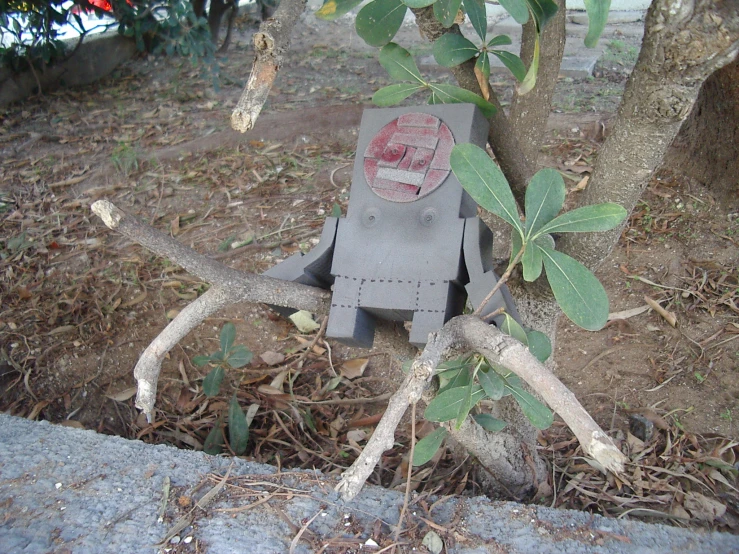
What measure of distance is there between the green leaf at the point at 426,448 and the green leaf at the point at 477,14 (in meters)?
0.76

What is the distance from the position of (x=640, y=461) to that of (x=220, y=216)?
1.95 metres

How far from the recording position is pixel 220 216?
9.49 feet

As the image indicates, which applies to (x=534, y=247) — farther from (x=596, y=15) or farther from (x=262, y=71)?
(x=262, y=71)

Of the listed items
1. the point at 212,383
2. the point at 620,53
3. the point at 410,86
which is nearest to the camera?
the point at 410,86

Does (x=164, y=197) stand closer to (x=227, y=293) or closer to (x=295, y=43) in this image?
(x=227, y=293)

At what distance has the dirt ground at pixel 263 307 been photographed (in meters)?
1.97

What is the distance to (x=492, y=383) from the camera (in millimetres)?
1108

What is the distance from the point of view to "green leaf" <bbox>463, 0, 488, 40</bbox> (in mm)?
1220

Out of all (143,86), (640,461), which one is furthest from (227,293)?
Result: (143,86)

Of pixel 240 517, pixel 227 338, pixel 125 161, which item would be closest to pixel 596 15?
pixel 240 517

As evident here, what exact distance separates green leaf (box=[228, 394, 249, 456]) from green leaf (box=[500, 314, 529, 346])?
1.00 m

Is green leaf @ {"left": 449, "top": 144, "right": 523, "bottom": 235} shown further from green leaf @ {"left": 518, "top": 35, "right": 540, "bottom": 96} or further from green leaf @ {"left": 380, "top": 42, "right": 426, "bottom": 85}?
green leaf @ {"left": 380, "top": 42, "right": 426, "bottom": 85}

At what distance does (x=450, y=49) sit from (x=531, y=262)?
50 centimetres

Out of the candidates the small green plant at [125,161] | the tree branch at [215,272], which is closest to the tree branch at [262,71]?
the tree branch at [215,272]
